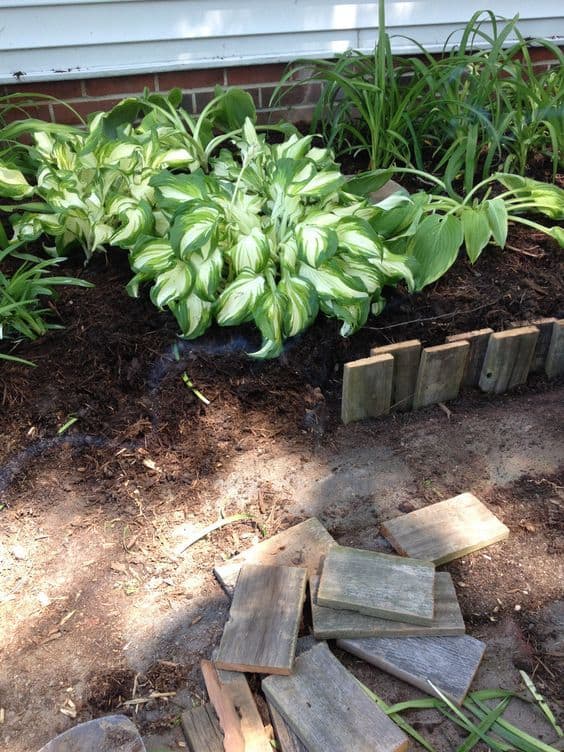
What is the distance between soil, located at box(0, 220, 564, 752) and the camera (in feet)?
5.24

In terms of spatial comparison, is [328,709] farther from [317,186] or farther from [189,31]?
[189,31]

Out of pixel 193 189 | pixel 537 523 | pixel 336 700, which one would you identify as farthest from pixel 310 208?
pixel 336 700

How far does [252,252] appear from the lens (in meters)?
2.17

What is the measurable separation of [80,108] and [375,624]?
8.70ft

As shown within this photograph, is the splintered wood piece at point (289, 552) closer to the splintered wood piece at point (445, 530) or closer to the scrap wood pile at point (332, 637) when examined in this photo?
the scrap wood pile at point (332, 637)

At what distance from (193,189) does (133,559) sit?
1.19 m

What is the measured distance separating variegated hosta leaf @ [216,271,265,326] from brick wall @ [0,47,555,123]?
56.3 inches

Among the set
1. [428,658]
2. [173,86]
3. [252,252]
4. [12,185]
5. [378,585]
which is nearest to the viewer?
[428,658]

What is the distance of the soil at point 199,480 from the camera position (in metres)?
1.60

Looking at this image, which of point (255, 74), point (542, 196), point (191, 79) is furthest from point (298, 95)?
point (542, 196)

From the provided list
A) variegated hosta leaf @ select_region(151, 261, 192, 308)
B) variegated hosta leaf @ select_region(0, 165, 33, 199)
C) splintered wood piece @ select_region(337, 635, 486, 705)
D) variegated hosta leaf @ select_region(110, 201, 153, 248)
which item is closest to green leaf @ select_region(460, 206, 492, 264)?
variegated hosta leaf @ select_region(151, 261, 192, 308)

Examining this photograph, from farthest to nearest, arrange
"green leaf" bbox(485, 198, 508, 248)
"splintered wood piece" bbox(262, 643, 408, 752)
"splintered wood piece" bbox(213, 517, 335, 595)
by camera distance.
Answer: "green leaf" bbox(485, 198, 508, 248), "splintered wood piece" bbox(213, 517, 335, 595), "splintered wood piece" bbox(262, 643, 408, 752)

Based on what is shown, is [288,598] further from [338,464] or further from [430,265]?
[430,265]

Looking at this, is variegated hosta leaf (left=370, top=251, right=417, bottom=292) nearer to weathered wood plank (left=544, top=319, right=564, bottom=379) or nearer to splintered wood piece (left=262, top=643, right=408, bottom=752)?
weathered wood plank (left=544, top=319, right=564, bottom=379)
